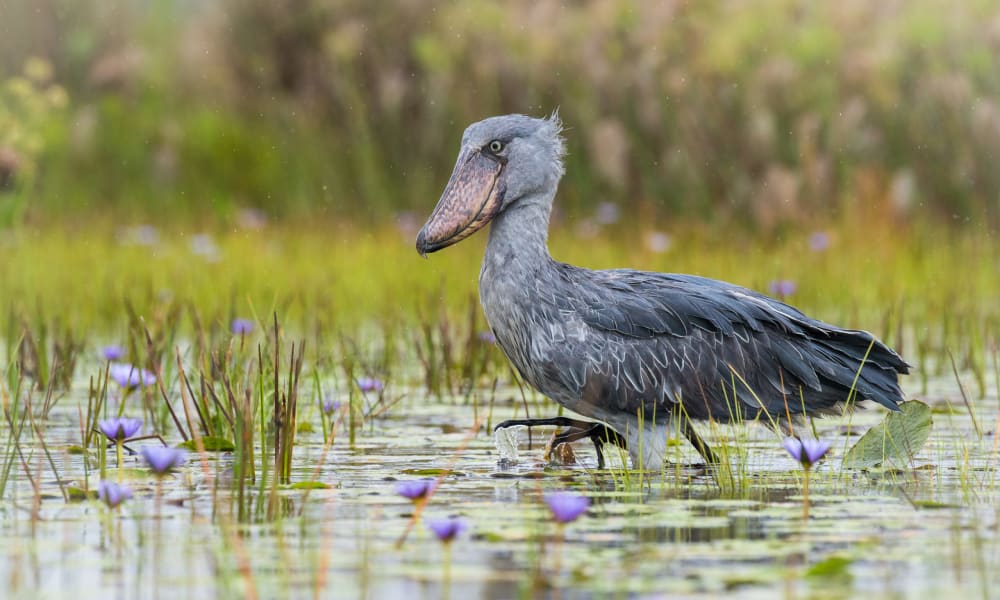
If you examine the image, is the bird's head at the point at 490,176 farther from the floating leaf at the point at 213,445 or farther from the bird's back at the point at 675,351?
the floating leaf at the point at 213,445

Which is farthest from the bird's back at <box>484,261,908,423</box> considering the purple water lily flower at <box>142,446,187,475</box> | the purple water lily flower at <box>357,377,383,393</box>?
the purple water lily flower at <box>142,446,187,475</box>

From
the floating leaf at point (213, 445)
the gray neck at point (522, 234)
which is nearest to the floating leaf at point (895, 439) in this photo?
the gray neck at point (522, 234)

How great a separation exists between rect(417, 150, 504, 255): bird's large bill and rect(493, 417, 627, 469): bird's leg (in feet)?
2.54

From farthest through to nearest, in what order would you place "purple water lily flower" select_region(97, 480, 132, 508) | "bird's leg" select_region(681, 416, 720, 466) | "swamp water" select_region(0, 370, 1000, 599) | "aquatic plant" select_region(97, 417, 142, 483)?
"bird's leg" select_region(681, 416, 720, 466) → "aquatic plant" select_region(97, 417, 142, 483) → "purple water lily flower" select_region(97, 480, 132, 508) → "swamp water" select_region(0, 370, 1000, 599)

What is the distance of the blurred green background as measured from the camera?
13.8m

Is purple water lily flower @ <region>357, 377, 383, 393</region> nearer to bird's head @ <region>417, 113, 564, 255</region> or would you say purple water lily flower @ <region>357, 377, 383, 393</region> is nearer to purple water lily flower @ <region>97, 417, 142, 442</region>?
bird's head @ <region>417, 113, 564, 255</region>

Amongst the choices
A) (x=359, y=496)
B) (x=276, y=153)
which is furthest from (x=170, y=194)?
(x=359, y=496)

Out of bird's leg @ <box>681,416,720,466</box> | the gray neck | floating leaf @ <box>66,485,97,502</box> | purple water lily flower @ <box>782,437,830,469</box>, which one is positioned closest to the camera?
purple water lily flower @ <box>782,437,830,469</box>

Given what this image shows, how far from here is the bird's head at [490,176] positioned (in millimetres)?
6082

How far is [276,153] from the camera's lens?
1652 centimetres

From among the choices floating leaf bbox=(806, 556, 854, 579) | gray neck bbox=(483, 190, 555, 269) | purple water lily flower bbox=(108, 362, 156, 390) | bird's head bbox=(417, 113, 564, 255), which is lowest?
floating leaf bbox=(806, 556, 854, 579)

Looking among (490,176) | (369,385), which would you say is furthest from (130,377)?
(490,176)

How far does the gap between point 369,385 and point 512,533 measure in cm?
256

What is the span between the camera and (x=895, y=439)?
18.5ft
